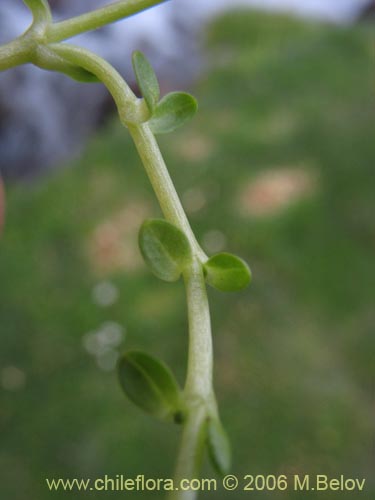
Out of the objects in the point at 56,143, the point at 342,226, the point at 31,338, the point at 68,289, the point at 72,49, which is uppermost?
the point at 56,143

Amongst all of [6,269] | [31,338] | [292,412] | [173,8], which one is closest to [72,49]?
[292,412]

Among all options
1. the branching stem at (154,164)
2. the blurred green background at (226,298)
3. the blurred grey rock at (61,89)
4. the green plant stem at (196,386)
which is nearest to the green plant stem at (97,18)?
the branching stem at (154,164)

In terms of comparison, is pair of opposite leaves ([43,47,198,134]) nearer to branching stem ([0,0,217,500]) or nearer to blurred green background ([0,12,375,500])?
branching stem ([0,0,217,500])

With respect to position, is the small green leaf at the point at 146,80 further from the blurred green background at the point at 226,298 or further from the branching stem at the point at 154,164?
the blurred green background at the point at 226,298

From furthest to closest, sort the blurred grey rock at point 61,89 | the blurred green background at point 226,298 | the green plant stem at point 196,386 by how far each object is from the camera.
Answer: the blurred grey rock at point 61,89 < the blurred green background at point 226,298 < the green plant stem at point 196,386

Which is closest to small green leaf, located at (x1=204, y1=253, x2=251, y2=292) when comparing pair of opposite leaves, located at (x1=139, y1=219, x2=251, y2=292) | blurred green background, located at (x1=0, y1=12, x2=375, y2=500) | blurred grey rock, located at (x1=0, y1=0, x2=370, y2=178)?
pair of opposite leaves, located at (x1=139, y1=219, x2=251, y2=292)

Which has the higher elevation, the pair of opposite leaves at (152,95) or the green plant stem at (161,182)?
the pair of opposite leaves at (152,95)

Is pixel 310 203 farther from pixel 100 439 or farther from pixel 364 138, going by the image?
pixel 100 439
